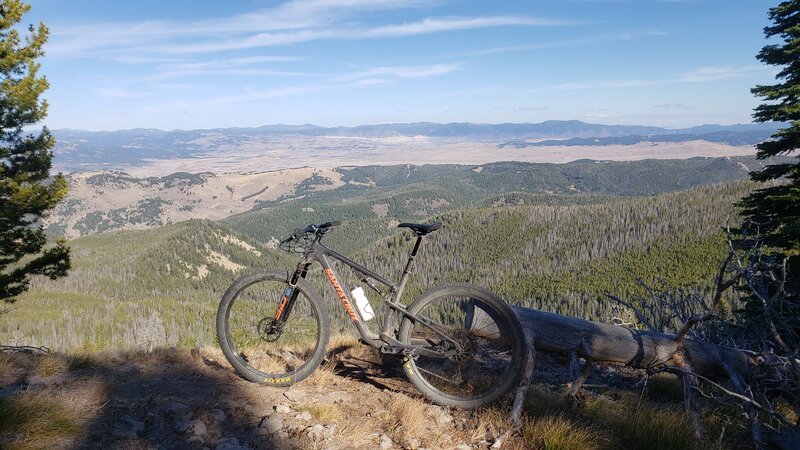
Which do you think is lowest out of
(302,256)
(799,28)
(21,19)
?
(302,256)

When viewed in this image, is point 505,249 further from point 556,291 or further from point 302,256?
point 302,256

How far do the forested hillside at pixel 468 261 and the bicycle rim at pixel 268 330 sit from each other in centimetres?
8234

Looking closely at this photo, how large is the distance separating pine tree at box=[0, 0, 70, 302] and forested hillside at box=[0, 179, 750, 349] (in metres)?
69.1

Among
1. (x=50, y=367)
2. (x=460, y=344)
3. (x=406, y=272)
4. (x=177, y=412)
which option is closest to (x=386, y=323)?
(x=406, y=272)

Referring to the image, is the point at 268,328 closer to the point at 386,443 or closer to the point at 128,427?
the point at 128,427

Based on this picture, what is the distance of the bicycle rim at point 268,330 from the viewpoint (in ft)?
19.2

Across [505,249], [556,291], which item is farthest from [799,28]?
[505,249]

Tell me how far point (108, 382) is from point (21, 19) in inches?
682

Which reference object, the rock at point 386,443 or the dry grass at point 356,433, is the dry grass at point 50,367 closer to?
the dry grass at point 356,433

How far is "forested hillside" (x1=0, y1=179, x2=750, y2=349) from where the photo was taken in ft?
317

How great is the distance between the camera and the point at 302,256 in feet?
19.1

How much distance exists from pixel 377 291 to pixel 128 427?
118 inches

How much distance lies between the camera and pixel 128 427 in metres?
4.46

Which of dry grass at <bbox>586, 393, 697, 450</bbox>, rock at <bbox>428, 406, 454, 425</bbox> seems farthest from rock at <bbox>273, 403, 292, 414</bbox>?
dry grass at <bbox>586, 393, 697, 450</bbox>
